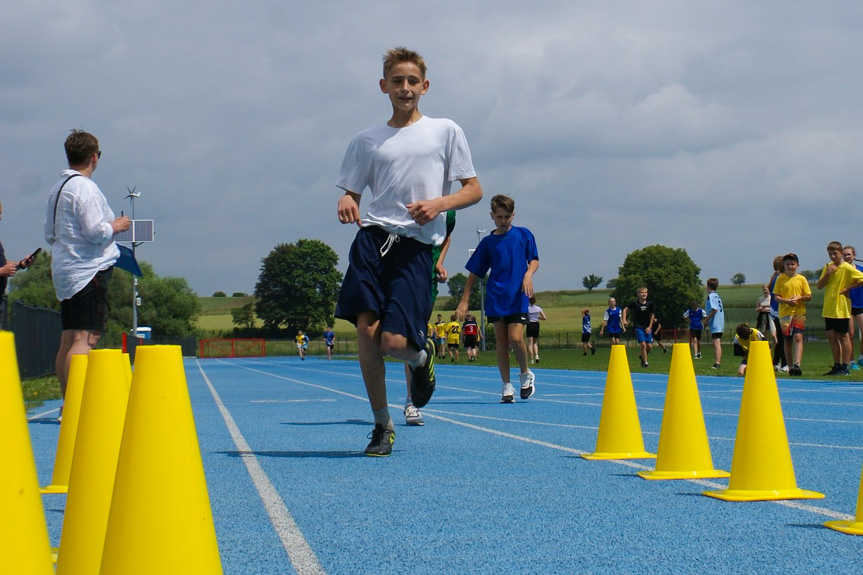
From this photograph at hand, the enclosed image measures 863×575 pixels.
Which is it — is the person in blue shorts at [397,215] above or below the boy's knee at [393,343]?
above

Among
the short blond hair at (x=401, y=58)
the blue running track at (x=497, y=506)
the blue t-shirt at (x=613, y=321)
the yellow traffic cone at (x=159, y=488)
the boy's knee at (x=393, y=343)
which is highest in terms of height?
the short blond hair at (x=401, y=58)

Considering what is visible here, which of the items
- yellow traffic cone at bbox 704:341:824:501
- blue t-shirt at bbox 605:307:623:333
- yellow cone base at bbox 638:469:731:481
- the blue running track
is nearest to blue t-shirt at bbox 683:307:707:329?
blue t-shirt at bbox 605:307:623:333

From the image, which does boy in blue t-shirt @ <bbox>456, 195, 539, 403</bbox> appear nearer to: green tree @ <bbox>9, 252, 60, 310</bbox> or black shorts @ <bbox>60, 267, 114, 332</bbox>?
black shorts @ <bbox>60, 267, 114, 332</bbox>

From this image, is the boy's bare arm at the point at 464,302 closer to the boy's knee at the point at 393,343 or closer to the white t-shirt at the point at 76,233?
the white t-shirt at the point at 76,233

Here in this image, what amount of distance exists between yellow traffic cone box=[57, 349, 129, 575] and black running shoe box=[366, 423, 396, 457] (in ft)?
7.25

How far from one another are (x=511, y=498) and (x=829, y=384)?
10252 mm

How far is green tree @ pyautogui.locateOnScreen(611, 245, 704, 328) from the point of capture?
337 feet

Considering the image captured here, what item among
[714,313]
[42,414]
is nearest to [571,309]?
[714,313]

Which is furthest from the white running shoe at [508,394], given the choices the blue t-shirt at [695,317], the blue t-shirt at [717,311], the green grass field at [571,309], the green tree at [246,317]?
the green tree at [246,317]

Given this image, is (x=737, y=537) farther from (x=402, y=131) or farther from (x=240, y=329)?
(x=240, y=329)

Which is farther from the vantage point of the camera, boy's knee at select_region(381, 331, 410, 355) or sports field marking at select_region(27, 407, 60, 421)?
sports field marking at select_region(27, 407, 60, 421)

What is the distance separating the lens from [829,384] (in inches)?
530

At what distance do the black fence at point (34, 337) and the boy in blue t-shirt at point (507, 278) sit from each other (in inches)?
404

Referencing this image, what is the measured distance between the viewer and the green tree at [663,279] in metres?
103
